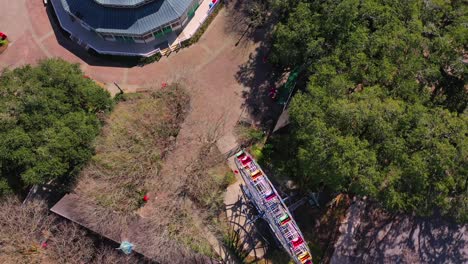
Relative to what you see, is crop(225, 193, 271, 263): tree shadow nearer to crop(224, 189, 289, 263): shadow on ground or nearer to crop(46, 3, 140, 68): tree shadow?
crop(224, 189, 289, 263): shadow on ground

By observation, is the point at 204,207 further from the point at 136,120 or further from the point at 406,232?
the point at 406,232

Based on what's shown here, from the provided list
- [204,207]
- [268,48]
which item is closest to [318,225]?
[204,207]

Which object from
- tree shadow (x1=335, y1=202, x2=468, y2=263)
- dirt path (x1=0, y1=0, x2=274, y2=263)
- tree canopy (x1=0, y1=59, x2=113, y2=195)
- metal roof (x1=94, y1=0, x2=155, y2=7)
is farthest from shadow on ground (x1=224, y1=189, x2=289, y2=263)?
metal roof (x1=94, y1=0, x2=155, y2=7)

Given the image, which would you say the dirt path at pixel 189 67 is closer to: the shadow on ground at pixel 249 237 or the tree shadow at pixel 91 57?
the tree shadow at pixel 91 57

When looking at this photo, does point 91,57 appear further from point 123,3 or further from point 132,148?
point 132,148

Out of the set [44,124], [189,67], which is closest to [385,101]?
[189,67]

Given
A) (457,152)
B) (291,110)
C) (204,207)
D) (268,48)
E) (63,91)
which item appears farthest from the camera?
(268,48)

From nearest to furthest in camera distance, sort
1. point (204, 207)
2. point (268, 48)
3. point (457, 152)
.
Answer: point (457, 152) < point (204, 207) < point (268, 48)
